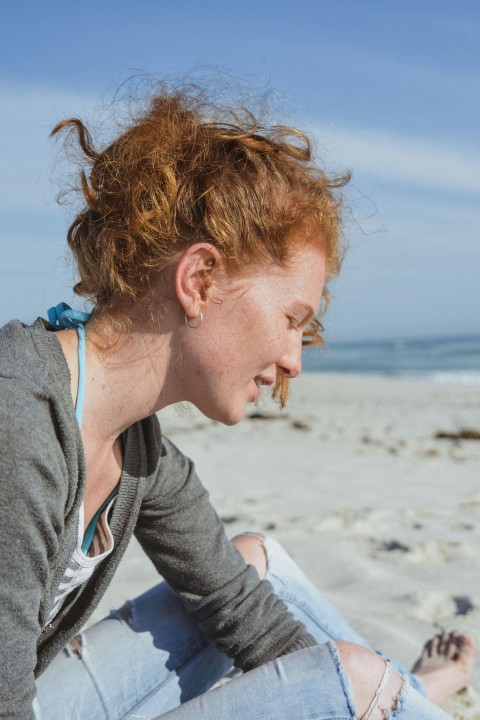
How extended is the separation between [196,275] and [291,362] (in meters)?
0.34

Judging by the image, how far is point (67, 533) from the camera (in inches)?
61.4

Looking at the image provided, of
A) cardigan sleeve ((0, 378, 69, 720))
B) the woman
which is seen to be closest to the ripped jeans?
the woman

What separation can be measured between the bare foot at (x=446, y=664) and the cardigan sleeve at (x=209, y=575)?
0.54m

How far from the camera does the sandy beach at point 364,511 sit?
2.97 meters

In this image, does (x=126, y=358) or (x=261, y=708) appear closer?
(x=261, y=708)

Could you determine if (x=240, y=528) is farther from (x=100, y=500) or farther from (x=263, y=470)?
(x=100, y=500)

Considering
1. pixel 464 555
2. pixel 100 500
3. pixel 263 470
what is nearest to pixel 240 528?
pixel 464 555

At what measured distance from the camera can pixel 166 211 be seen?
1.70 meters

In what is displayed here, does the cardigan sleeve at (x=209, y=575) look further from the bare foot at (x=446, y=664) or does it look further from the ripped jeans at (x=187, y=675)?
the bare foot at (x=446, y=664)

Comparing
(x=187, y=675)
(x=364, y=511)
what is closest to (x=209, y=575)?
(x=187, y=675)

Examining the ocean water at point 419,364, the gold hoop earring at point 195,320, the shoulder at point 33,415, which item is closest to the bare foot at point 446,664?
the gold hoop earring at point 195,320

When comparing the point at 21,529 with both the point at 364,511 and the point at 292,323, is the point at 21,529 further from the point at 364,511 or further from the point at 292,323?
the point at 364,511

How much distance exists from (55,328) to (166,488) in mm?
527

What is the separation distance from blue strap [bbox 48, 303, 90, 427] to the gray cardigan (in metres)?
0.05
